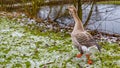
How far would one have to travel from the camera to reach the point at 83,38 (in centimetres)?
853

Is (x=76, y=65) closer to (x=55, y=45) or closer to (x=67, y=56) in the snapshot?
(x=67, y=56)

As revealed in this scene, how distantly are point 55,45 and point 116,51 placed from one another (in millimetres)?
2884

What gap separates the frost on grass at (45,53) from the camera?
9086 millimetres

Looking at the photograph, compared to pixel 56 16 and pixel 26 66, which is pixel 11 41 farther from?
pixel 56 16

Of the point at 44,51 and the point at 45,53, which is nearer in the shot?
the point at 45,53

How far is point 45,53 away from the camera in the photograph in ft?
34.9

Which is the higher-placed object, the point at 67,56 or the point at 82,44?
the point at 82,44

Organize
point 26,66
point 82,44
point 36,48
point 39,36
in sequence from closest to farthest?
point 82,44, point 26,66, point 36,48, point 39,36

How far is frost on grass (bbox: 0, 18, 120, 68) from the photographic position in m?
9.09

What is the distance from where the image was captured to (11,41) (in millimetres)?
13094

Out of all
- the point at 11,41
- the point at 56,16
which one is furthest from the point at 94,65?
the point at 56,16

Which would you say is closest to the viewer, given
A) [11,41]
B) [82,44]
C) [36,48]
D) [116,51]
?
[82,44]

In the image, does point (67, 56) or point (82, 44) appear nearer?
point (82, 44)

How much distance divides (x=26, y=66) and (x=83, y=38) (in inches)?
91.2
